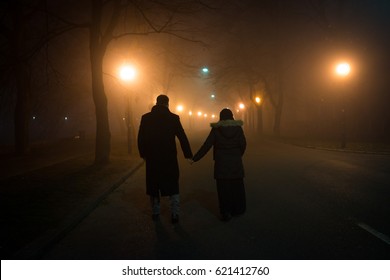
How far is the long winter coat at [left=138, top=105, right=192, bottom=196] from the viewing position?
5.93 metres

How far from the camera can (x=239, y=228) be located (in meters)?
5.46

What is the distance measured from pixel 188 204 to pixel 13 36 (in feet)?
53.4

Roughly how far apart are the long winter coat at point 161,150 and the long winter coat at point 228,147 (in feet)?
2.12

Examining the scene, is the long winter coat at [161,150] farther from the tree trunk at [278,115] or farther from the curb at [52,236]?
the tree trunk at [278,115]

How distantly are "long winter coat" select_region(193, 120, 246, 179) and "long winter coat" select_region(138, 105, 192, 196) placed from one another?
65 centimetres

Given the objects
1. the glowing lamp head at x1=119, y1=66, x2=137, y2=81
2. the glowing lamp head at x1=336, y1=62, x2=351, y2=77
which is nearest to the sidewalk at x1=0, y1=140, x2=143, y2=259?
the glowing lamp head at x1=119, y1=66, x2=137, y2=81

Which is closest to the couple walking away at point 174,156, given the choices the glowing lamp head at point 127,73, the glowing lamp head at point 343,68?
the glowing lamp head at point 127,73

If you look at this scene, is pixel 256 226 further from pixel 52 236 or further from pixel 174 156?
pixel 52 236

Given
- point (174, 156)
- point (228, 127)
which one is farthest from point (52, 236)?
point (228, 127)

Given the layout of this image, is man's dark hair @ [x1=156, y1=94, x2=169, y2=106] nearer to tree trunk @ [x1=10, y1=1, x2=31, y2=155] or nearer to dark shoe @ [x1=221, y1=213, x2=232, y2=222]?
dark shoe @ [x1=221, y1=213, x2=232, y2=222]

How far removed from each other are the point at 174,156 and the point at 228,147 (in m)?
0.98

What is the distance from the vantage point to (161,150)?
5.95 m

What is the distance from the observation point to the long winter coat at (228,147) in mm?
6070

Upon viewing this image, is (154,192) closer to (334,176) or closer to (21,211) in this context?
(21,211)
